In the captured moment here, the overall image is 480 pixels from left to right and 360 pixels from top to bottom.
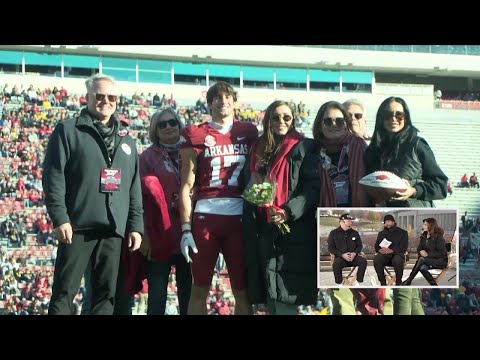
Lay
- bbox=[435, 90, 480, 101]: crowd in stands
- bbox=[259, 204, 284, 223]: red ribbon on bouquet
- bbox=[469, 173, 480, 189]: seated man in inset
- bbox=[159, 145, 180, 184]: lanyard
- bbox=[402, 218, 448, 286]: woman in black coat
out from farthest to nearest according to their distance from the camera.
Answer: bbox=[435, 90, 480, 101]: crowd in stands
bbox=[469, 173, 480, 189]: seated man in inset
bbox=[159, 145, 180, 184]: lanyard
bbox=[402, 218, 448, 286]: woman in black coat
bbox=[259, 204, 284, 223]: red ribbon on bouquet

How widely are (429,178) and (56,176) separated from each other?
2429mm

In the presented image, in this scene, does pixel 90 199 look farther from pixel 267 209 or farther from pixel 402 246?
pixel 402 246

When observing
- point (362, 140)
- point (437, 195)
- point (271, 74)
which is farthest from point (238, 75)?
point (437, 195)

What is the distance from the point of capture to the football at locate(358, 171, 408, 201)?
6.42m

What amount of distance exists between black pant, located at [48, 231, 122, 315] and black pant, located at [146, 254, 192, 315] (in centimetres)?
30

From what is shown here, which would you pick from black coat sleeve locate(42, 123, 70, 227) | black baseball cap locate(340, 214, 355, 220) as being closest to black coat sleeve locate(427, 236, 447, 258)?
black baseball cap locate(340, 214, 355, 220)

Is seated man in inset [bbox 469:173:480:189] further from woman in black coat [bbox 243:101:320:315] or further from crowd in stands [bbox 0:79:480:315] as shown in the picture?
woman in black coat [bbox 243:101:320:315]

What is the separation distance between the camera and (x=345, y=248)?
651cm

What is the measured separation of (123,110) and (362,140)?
5.95 feet

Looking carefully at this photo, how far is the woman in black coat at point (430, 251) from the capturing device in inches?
257

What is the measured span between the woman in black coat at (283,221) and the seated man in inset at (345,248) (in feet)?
0.43

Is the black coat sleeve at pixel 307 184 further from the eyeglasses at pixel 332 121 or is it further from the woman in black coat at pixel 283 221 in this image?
the eyeglasses at pixel 332 121

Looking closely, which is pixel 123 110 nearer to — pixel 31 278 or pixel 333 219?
pixel 31 278

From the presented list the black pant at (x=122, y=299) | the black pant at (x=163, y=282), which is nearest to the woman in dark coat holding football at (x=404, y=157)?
the black pant at (x=163, y=282)
